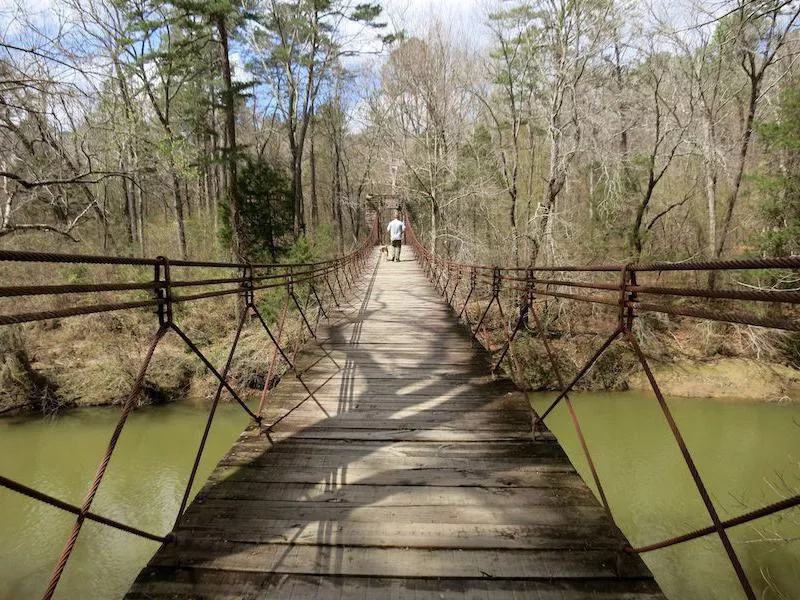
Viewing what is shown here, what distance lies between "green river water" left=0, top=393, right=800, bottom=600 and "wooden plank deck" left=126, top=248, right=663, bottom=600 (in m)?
2.73

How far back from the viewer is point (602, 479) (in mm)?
7578

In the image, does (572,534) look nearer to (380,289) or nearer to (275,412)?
(275,412)

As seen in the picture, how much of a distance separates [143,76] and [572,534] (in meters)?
16.8

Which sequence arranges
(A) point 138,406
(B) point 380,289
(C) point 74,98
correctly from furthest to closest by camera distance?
(A) point 138,406 < (B) point 380,289 < (C) point 74,98

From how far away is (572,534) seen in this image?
1.80 meters

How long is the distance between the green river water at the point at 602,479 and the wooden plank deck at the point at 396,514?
2.73 m

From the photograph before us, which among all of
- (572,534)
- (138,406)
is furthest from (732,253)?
(138,406)

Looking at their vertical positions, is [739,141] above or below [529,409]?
above

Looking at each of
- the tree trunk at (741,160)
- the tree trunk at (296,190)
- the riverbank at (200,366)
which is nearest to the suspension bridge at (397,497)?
the riverbank at (200,366)

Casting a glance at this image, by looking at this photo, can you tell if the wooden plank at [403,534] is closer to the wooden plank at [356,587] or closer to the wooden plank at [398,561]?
the wooden plank at [398,561]

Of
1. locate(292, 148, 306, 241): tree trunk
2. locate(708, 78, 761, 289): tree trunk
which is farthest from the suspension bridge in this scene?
locate(292, 148, 306, 241): tree trunk

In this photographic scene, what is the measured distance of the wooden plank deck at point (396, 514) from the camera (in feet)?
5.13

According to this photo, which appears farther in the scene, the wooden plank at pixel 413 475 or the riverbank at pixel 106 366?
the riverbank at pixel 106 366

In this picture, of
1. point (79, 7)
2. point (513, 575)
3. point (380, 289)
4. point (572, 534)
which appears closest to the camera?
point (513, 575)
